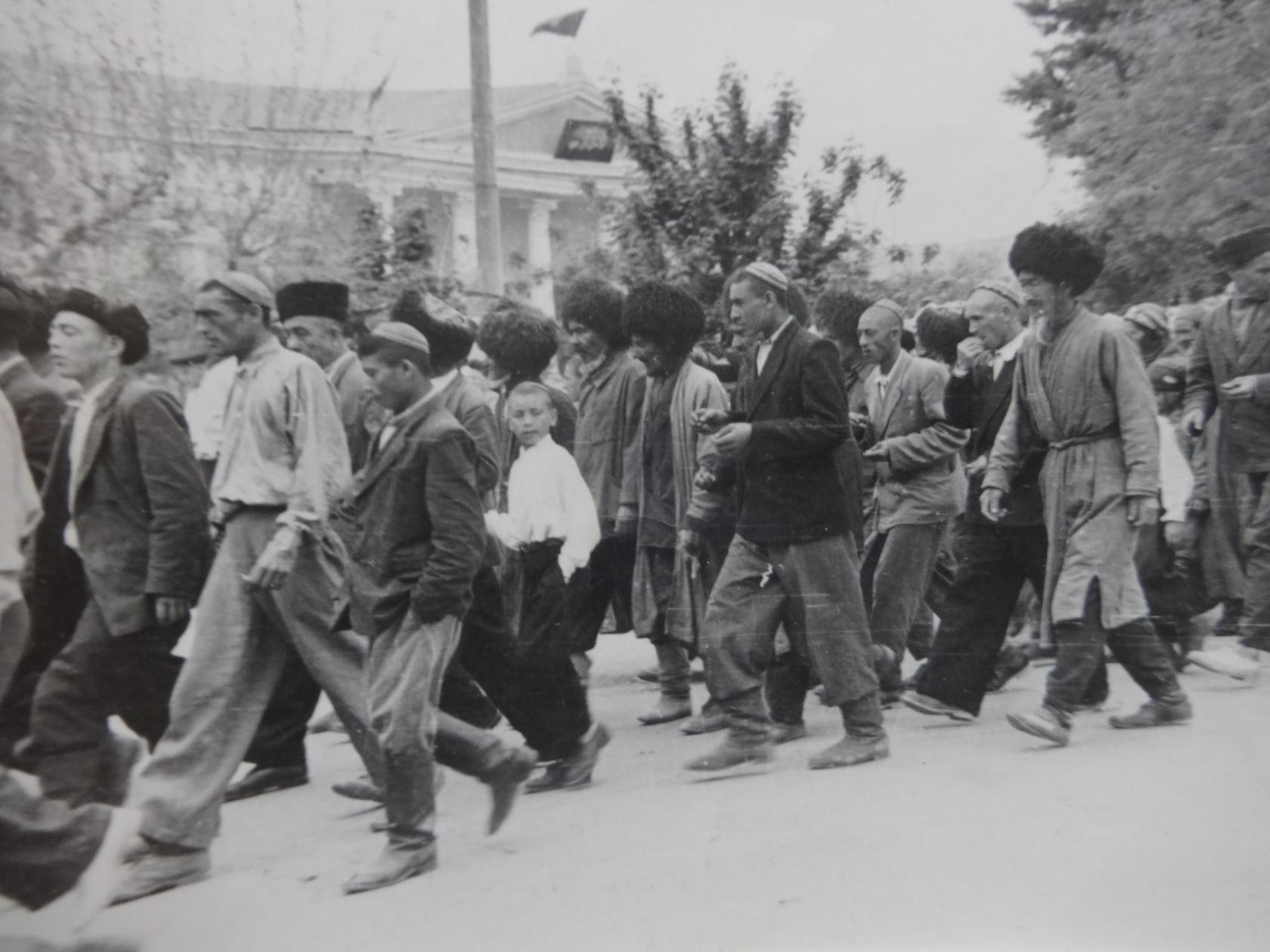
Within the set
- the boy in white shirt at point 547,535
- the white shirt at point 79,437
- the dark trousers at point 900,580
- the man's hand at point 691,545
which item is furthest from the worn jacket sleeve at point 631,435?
the white shirt at point 79,437

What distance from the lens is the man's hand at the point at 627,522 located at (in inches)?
228

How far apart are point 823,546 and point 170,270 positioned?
222cm

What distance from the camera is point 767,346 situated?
4.95m

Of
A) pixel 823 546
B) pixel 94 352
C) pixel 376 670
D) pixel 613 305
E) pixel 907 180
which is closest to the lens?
pixel 376 670

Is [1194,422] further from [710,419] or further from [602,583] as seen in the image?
[602,583]

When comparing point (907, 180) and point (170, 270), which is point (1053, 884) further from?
point (170, 270)

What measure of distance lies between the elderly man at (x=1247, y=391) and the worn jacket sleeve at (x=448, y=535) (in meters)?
2.83

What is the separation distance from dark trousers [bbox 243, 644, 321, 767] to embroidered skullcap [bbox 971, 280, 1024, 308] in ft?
9.07

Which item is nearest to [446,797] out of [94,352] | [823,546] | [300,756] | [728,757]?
[300,756]

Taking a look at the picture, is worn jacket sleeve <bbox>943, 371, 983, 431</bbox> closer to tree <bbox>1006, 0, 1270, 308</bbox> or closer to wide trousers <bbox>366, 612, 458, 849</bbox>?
tree <bbox>1006, 0, 1270, 308</bbox>

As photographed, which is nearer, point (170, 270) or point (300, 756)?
point (170, 270)

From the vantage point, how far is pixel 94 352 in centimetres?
436

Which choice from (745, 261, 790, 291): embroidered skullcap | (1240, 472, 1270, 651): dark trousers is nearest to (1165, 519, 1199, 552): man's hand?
(1240, 472, 1270, 651): dark trousers

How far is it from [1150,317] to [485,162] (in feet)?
8.32
